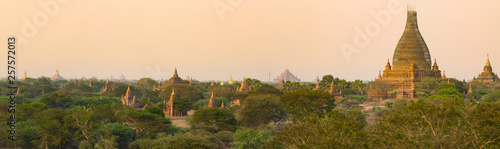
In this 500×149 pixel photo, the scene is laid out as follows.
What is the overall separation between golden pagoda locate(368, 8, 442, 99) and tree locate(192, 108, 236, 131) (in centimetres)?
5461

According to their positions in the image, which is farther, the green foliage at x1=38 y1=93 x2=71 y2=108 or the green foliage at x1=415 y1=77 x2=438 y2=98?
the green foliage at x1=415 y1=77 x2=438 y2=98

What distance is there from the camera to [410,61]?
94.1 m

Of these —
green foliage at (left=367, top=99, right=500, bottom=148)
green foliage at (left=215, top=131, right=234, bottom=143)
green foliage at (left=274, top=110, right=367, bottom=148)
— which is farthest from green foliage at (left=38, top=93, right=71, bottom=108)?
green foliage at (left=367, top=99, right=500, bottom=148)

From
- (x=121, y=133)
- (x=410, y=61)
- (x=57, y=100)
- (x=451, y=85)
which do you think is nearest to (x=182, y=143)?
(x=121, y=133)

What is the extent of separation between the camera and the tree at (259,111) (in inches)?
1822

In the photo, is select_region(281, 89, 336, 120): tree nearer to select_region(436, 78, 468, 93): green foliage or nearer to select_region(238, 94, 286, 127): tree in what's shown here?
select_region(238, 94, 286, 127): tree

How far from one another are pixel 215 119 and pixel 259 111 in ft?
17.7

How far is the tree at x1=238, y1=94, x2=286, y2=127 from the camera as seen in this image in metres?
46.3

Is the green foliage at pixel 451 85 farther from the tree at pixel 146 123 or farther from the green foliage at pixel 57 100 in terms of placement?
the green foliage at pixel 57 100

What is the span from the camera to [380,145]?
23.3m

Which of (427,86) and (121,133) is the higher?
(427,86)

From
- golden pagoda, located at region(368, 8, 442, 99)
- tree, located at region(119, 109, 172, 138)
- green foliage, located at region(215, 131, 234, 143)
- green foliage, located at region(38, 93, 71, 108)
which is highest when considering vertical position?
golden pagoda, located at region(368, 8, 442, 99)

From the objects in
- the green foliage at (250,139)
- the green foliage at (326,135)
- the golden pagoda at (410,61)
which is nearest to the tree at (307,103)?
the green foliage at (250,139)

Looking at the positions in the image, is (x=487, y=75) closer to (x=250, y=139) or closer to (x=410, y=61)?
(x=410, y=61)
